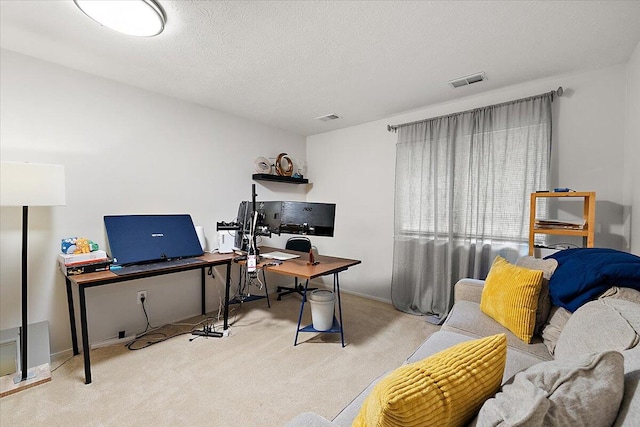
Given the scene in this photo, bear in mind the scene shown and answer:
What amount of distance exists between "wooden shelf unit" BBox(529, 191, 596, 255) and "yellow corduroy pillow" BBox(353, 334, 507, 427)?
1961 mm

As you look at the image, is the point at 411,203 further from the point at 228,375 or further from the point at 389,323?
the point at 228,375

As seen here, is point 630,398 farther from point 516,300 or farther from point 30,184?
point 30,184

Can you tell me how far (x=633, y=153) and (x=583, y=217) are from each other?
601 mm

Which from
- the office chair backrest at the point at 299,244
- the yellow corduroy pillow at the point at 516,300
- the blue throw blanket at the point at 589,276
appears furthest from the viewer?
the office chair backrest at the point at 299,244

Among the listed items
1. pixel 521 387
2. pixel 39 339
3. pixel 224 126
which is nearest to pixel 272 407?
pixel 521 387

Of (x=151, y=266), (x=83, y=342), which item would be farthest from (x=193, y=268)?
(x=83, y=342)

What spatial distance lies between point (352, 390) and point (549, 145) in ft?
8.68

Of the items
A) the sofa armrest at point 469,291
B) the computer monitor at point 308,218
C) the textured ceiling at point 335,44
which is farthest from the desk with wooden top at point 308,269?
the textured ceiling at point 335,44

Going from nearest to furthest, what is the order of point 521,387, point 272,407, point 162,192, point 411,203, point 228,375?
point 521,387, point 272,407, point 228,375, point 162,192, point 411,203

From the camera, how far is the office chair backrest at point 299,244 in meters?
4.02

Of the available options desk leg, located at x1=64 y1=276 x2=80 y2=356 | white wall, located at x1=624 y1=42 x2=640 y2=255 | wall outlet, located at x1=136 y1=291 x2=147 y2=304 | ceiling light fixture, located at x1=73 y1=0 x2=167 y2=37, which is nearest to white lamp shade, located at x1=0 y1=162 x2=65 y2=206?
desk leg, located at x1=64 y1=276 x2=80 y2=356

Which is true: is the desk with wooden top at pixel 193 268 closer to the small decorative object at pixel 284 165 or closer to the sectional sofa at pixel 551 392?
the sectional sofa at pixel 551 392

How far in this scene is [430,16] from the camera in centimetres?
174

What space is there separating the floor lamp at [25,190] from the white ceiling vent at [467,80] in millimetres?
3301
